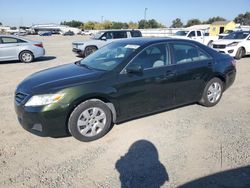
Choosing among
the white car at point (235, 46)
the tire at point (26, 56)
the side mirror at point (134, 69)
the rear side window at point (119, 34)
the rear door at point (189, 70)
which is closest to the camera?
the side mirror at point (134, 69)

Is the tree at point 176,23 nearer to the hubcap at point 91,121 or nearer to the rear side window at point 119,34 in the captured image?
the rear side window at point 119,34

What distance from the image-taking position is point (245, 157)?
11.6 ft

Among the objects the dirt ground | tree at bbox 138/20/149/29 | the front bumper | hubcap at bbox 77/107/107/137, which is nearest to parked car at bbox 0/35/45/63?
the dirt ground

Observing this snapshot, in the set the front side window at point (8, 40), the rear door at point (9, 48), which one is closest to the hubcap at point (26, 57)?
the rear door at point (9, 48)

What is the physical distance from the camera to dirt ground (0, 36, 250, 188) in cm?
306

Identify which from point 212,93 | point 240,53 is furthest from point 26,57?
point 240,53

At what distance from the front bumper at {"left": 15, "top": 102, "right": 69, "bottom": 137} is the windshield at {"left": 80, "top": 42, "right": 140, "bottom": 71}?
45.5 inches

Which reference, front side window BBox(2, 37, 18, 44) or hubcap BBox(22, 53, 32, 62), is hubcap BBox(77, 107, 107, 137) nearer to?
hubcap BBox(22, 53, 32, 62)

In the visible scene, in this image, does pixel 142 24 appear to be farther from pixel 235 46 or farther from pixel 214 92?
pixel 214 92

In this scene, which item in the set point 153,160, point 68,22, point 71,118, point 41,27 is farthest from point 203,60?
point 68,22

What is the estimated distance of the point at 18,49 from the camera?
40.4ft

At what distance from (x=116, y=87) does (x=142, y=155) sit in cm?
116

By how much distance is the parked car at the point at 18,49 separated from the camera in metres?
12.0

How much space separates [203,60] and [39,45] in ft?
33.1
